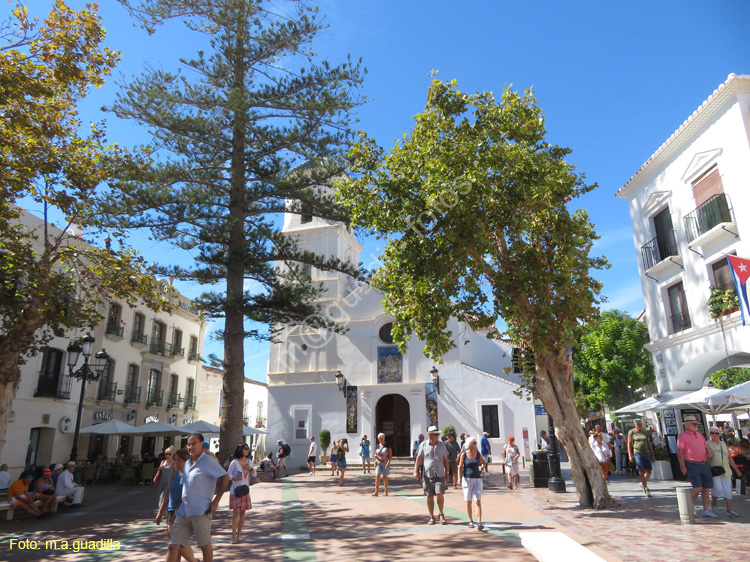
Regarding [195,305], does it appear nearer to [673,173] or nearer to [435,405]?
[435,405]

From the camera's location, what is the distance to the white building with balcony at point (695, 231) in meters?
13.4

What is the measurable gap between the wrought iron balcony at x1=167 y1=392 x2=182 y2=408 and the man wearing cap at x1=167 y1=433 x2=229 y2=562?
2514 cm

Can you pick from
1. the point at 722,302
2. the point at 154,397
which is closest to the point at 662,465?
the point at 722,302

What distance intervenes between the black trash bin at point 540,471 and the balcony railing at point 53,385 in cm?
1747

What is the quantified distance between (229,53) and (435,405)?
18025 mm

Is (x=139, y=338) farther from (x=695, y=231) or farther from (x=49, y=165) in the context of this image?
(x=695, y=231)

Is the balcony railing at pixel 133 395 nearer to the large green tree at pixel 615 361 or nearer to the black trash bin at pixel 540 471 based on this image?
the black trash bin at pixel 540 471

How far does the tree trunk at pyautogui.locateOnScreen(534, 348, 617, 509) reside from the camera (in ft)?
33.6

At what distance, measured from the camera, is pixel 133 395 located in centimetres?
2525

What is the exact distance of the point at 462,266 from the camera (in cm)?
1073

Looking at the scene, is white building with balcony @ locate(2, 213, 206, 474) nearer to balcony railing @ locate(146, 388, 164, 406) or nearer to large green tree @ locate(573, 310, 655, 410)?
balcony railing @ locate(146, 388, 164, 406)

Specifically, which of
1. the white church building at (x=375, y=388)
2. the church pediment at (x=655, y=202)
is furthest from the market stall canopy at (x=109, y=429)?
the church pediment at (x=655, y=202)

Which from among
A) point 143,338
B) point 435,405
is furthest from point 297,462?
point 143,338

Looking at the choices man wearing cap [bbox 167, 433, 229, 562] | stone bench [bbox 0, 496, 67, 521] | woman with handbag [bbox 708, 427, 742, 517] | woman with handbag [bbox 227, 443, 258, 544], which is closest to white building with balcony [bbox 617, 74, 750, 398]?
woman with handbag [bbox 708, 427, 742, 517]
